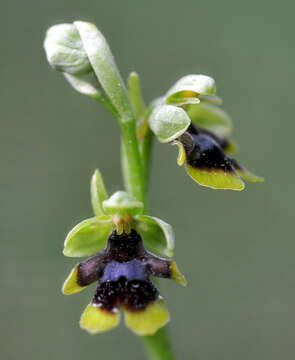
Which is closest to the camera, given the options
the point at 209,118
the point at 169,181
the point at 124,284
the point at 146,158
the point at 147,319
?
the point at 147,319

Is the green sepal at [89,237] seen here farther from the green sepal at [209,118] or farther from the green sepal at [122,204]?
the green sepal at [209,118]

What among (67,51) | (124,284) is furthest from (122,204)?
(67,51)

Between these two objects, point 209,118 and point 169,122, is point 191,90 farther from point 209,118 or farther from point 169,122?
point 209,118

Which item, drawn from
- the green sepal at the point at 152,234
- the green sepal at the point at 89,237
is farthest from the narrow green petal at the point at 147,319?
the green sepal at the point at 89,237

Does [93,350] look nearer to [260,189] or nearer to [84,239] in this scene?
[260,189]

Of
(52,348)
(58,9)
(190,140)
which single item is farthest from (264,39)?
(190,140)

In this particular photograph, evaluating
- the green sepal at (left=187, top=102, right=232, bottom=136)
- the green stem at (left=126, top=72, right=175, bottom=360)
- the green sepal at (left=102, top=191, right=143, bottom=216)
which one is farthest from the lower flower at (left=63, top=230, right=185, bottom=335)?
the green sepal at (left=187, top=102, right=232, bottom=136)
